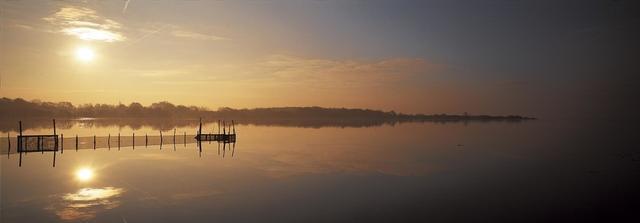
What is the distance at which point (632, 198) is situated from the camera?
20766 millimetres

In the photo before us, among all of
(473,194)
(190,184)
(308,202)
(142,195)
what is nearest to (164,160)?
(190,184)

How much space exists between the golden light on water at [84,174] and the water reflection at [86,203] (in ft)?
11.9

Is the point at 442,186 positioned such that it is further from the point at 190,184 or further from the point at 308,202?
the point at 190,184

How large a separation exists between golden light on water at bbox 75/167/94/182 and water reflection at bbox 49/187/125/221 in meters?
3.61

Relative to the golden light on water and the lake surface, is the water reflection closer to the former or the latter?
the lake surface

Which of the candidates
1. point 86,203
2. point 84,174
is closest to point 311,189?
point 86,203

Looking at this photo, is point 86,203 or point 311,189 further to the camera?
point 311,189

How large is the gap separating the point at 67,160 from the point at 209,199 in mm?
20396

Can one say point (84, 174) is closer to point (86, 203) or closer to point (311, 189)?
point (86, 203)

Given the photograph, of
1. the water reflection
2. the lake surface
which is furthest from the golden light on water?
the water reflection

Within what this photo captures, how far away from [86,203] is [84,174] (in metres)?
9.60

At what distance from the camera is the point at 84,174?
88.7 feet

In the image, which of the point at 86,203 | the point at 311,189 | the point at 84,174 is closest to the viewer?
the point at 86,203

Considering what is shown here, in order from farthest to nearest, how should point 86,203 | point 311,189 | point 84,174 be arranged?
point 84,174 < point 311,189 < point 86,203
